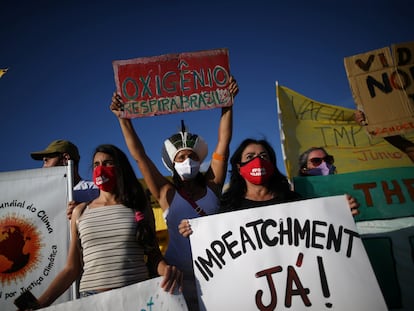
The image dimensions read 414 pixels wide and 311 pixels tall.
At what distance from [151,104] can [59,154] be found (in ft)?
6.53

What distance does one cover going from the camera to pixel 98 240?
219 cm

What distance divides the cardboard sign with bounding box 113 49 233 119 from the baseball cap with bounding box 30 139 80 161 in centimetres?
173

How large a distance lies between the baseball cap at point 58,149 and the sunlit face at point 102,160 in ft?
6.12

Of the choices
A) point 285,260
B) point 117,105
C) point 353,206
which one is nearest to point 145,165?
point 117,105

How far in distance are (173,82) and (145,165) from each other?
0.97 meters

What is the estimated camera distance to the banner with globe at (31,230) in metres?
3.06

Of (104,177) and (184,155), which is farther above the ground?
(184,155)

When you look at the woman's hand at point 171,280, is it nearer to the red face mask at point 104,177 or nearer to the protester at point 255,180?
the protester at point 255,180

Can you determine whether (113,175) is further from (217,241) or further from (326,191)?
(326,191)

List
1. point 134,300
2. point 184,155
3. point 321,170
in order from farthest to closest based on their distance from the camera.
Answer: point 321,170
point 184,155
point 134,300

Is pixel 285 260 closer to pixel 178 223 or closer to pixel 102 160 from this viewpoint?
pixel 178 223

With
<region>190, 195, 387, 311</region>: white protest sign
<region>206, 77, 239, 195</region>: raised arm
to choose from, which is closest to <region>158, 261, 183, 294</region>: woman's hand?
<region>190, 195, 387, 311</region>: white protest sign

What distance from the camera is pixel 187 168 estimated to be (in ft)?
9.21

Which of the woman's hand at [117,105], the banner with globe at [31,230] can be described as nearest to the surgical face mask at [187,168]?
the woman's hand at [117,105]
